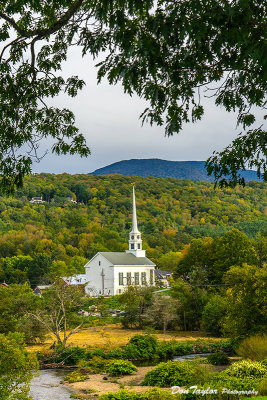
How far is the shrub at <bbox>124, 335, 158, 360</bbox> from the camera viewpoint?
3200 cm

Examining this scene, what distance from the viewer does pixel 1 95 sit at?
351 inches

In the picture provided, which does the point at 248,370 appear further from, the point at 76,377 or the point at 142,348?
the point at 142,348

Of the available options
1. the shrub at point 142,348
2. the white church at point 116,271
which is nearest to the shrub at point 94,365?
the shrub at point 142,348

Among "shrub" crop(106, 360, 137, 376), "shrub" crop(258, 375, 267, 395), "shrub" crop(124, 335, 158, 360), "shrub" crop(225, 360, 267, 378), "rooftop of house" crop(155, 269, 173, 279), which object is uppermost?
"shrub" crop(258, 375, 267, 395)

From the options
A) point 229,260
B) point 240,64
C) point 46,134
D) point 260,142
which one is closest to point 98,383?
point 46,134

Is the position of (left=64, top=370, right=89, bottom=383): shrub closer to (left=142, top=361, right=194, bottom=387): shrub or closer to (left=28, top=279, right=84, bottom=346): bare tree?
(left=142, top=361, right=194, bottom=387): shrub

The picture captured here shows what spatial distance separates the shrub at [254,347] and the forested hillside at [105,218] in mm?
49398

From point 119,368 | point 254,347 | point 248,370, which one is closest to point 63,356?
point 119,368

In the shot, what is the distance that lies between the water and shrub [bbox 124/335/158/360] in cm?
641

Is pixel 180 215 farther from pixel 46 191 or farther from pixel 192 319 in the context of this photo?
pixel 192 319

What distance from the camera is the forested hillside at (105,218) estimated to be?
3745 inches

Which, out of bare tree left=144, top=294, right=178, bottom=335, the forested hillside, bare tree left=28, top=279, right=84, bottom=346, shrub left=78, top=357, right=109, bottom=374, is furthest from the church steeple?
shrub left=78, top=357, right=109, bottom=374

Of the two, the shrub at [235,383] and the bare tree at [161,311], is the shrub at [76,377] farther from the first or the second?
the bare tree at [161,311]

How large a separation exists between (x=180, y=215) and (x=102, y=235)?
38.0 m
